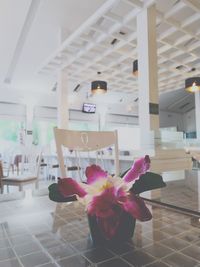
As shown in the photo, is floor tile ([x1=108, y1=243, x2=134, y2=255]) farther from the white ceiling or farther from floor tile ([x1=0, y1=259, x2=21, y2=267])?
the white ceiling

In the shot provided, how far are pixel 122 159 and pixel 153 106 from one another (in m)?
0.88

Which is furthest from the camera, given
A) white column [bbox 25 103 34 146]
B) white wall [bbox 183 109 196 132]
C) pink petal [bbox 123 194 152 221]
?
white wall [bbox 183 109 196 132]

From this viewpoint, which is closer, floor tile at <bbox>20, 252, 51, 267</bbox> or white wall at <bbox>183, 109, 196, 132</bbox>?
floor tile at <bbox>20, 252, 51, 267</bbox>

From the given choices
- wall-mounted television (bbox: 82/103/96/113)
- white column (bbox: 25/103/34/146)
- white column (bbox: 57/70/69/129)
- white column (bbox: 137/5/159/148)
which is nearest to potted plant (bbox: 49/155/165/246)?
white column (bbox: 137/5/159/148)

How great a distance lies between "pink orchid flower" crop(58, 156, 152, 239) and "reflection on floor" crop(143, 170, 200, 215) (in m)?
0.31

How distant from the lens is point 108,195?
0.49 metres

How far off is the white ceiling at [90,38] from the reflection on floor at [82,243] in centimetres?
334

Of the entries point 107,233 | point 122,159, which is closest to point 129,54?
point 122,159

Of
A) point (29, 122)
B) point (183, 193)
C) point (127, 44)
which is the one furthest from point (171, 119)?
point (183, 193)

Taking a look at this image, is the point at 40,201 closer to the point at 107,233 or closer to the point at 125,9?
the point at 107,233

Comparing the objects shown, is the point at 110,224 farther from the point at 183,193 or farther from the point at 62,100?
the point at 62,100

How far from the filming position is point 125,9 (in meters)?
4.27

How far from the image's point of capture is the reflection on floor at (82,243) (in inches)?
19.5

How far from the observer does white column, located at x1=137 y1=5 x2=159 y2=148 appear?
10.7 ft
